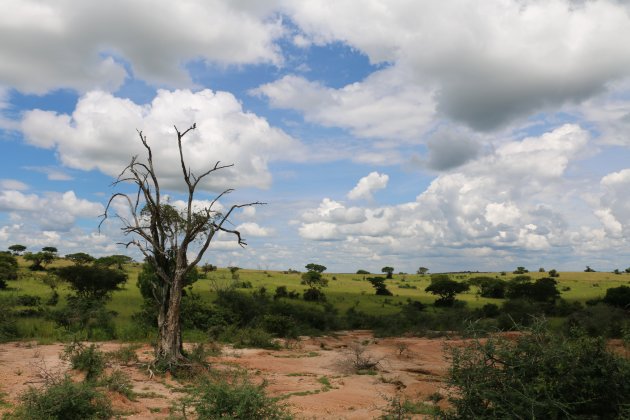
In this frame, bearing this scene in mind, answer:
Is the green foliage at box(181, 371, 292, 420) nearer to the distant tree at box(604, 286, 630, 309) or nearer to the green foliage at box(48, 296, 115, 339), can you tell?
the green foliage at box(48, 296, 115, 339)

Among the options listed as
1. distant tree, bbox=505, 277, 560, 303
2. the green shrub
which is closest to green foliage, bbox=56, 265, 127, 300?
the green shrub

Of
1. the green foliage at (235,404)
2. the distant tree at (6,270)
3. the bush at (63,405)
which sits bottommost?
the bush at (63,405)

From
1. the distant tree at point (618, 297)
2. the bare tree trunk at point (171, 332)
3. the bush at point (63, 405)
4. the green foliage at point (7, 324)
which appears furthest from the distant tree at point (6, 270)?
the distant tree at point (618, 297)

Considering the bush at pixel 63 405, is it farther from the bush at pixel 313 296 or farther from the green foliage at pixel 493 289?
the green foliage at pixel 493 289

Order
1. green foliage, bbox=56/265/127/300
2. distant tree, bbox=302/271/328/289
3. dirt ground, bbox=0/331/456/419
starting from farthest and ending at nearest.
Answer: distant tree, bbox=302/271/328/289 < green foliage, bbox=56/265/127/300 < dirt ground, bbox=0/331/456/419

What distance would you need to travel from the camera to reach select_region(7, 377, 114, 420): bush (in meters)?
8.84

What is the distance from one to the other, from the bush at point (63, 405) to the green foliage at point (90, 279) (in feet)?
88.4

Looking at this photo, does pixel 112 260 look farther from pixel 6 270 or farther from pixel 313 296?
pixel 313 296

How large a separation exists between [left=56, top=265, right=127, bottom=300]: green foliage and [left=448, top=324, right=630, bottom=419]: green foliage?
33095 millimetres

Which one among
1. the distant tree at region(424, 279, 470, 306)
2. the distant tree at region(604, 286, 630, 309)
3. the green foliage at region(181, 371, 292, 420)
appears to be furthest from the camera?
the distant tree at region(424, 279, 470, 306)

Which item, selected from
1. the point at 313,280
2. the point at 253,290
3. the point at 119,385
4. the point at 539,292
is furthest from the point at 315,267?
the point at 119,385

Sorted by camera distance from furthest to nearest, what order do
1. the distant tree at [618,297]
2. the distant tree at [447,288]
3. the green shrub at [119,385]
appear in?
the distant tree at [447,288] → the distant tree at [618,297] → the green shrub at [119,385]

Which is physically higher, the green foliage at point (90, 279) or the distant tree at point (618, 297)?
the green foliage at point (90, 279)

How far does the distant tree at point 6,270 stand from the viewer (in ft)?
126
